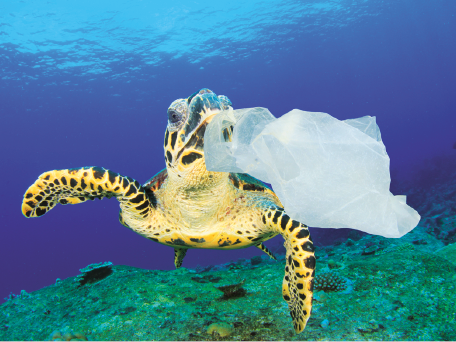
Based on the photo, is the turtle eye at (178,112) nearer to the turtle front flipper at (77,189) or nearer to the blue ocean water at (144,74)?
the turtle front flipper at (77,189)

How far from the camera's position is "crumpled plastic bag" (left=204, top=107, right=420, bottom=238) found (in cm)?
98

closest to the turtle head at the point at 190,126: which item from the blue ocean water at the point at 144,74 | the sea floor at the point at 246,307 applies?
the sea floor at the point at 246,307

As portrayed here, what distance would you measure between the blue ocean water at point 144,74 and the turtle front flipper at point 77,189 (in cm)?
1091

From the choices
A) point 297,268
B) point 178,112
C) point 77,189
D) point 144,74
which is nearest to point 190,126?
point 178,112

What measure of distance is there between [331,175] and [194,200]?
4.44 ft

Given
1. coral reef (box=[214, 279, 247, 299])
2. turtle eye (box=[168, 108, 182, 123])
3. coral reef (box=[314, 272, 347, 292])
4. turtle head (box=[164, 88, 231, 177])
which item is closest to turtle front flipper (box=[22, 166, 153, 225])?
turtle head (box=[164, 88, 231, 177])

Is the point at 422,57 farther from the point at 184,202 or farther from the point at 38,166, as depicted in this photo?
the point at 38,166

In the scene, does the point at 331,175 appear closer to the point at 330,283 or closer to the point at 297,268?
the point at 297,268

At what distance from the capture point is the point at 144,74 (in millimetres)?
29281

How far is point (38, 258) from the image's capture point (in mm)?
43750

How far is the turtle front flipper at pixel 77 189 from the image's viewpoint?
1834 mm

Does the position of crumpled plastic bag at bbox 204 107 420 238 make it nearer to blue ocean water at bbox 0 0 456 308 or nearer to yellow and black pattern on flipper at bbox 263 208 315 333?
yellow and black pattern on flipper at bbox 263 208 315 333

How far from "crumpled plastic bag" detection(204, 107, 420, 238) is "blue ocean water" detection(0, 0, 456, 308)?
36.5ft

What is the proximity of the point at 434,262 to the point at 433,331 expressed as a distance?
101 centimetres
